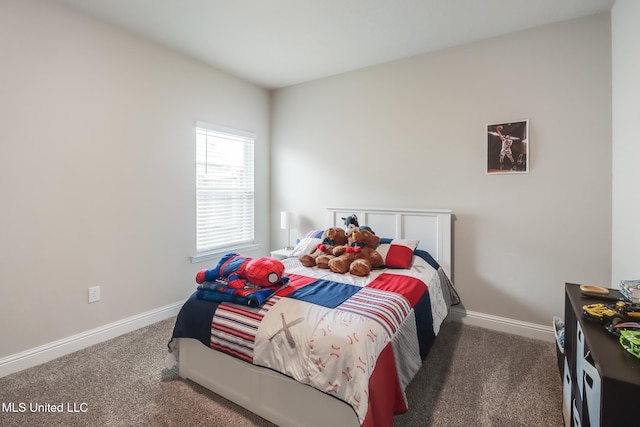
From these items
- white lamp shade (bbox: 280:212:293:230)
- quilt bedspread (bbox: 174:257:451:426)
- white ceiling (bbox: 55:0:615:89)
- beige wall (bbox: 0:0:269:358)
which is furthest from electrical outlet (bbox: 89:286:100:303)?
white ceiling (bbox: 55:0:615:89)

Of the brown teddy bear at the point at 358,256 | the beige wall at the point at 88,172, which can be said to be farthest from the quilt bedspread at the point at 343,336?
the beige wall at the point at 88,172

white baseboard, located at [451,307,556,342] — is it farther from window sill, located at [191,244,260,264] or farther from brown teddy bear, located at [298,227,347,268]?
window sill, located at [191,244,260,264]

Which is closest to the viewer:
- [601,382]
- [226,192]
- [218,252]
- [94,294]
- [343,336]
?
[601,382]

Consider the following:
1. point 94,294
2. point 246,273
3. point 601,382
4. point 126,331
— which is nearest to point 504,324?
point 601,382

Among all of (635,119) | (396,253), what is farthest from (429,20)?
(396,253)

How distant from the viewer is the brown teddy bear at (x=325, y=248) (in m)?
2.62

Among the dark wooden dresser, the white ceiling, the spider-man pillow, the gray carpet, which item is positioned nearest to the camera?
the dark wooden dresser

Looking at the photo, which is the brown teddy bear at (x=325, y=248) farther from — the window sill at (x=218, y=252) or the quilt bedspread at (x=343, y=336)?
the window sill at (x=218, y=252)

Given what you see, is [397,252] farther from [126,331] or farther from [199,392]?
[126,331]

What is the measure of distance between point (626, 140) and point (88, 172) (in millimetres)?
3957

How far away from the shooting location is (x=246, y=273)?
1866 millimetres

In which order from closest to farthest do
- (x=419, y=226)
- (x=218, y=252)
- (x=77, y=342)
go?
(x=77, y=342) < (x=419, y=226) < (x=218, y=252)

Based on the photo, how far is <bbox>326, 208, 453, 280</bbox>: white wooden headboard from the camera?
2.83 metres

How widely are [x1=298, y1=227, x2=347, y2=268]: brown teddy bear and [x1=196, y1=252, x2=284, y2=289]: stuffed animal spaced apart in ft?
2.24
